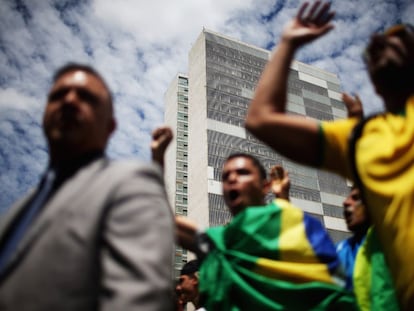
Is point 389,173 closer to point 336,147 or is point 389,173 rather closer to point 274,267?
point 336,147

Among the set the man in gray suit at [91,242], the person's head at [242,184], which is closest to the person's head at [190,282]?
the person's head at [242,184]

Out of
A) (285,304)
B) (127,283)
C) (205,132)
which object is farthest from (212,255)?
(205,132)

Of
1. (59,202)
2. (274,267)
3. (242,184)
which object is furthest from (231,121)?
(59,202)

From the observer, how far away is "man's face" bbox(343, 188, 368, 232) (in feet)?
7.28

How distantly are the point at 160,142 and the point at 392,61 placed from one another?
114cm

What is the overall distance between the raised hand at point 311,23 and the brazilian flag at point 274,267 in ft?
2.87

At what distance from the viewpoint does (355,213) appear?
2.28 m

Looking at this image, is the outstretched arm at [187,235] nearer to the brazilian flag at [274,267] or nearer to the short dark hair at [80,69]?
the brazilian flag at [274,267]

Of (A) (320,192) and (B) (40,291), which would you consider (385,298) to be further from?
(A) (320,192)

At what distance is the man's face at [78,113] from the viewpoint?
1.09 meters

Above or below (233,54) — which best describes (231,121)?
below

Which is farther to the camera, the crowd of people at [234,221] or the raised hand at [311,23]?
the raised hand at [311,23]

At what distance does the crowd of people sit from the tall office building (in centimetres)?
2646

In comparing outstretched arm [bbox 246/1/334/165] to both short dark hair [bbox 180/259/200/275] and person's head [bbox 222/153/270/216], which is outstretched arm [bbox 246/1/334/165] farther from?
short dark hair [bbox 180/259/200/275]
